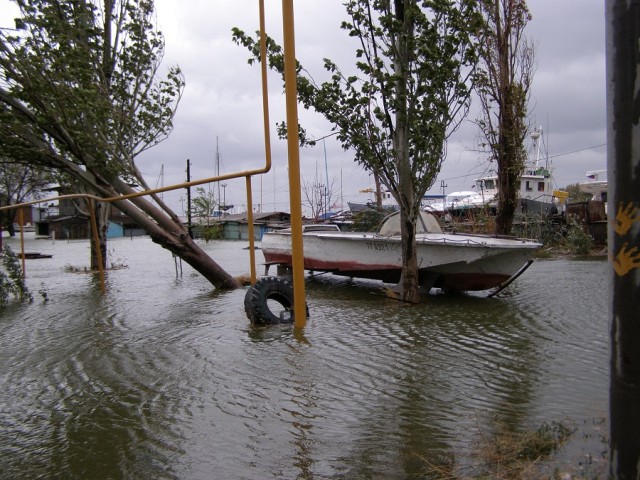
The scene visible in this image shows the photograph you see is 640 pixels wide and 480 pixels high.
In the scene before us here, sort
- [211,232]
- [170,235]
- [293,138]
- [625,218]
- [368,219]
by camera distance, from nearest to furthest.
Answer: [625,218], [293,138], [170,235], [368,219], [211,232]

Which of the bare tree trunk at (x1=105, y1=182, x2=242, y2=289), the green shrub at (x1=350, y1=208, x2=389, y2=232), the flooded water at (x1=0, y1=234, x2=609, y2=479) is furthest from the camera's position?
the green shrub at (x1=350, y1=208, x2=389, y2=232)

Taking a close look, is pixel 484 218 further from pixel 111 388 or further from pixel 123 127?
pixel 111 388

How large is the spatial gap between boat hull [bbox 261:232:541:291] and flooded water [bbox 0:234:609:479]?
33.8 inches

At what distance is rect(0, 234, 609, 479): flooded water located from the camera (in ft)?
11.1

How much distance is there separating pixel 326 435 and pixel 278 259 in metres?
11.7

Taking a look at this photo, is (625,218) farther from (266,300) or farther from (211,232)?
(211,232)

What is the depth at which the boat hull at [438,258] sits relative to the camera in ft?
31.7

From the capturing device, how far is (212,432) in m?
3.85

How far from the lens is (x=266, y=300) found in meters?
7.72

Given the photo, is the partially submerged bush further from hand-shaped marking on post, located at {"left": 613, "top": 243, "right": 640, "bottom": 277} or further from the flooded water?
hand-shaped marking on post, located at {"left": 613, "top": 243, "right": 640, "bottom": 277}

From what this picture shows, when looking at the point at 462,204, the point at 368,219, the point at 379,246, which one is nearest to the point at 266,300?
the point at 379,246

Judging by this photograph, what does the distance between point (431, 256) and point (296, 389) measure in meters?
5.94

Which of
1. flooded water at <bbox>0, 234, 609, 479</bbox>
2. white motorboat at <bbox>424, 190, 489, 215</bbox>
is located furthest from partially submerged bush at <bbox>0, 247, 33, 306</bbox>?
white motorboat at <bbox>424, 190, 489, 215</bbox>

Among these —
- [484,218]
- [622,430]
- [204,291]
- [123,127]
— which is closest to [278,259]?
[204,291]
